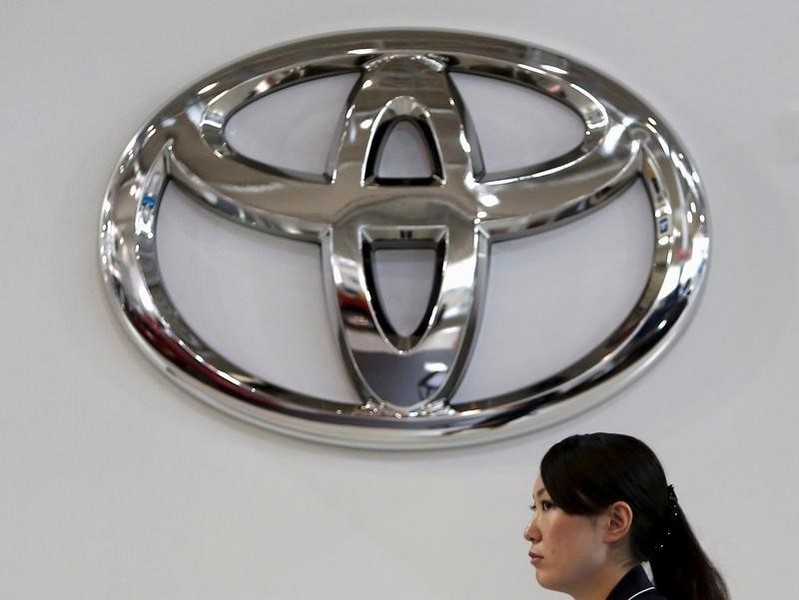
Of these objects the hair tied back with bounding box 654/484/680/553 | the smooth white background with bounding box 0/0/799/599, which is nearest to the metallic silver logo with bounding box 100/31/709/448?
the smooth white background with bounding box 0/0/799/599

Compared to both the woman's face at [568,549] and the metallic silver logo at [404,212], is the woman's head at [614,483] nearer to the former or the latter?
the woman's face at [568,549]

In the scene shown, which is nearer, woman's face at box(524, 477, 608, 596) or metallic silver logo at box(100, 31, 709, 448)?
woman's face at box(524, 477, 608, 596)

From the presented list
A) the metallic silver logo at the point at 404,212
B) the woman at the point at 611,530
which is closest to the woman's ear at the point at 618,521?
the woman at the point at 611,530

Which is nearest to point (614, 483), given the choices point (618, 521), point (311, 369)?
point (618, 521)

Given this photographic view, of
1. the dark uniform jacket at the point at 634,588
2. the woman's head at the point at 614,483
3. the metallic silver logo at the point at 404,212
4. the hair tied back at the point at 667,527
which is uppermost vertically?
the metallic silver logo at the point at 404,212

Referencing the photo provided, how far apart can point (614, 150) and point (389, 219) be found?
0.42 meters

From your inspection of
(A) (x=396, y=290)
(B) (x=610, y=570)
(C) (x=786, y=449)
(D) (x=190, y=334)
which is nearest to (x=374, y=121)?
(A) (x=396, y=290)

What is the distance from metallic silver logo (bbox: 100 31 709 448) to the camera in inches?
92.2

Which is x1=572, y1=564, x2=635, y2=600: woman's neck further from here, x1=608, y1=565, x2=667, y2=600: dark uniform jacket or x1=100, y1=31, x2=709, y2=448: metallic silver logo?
x1=100, y1=31, x2=709, y2=448: metallic silver logo

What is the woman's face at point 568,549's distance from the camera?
62.7 inches

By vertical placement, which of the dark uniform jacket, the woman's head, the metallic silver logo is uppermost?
the metallic silver logo

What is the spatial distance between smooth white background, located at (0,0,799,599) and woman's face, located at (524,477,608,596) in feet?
2.40

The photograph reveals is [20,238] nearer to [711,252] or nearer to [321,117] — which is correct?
[321,117]

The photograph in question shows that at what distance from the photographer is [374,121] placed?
2443 millimetres
